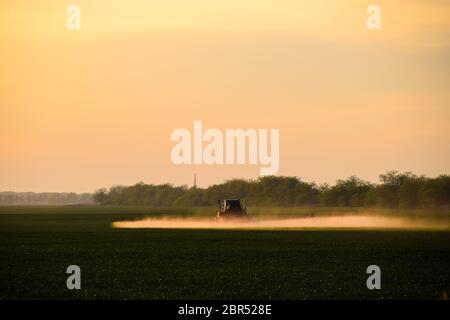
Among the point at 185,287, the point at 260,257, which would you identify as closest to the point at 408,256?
the point at 260,257

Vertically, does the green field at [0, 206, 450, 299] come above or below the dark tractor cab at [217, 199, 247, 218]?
below

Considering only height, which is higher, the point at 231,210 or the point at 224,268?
the point at 231,210

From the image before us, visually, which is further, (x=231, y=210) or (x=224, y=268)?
(x=231, y=210)

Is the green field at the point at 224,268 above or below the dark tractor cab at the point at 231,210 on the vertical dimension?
below

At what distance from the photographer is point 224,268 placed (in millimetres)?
36719

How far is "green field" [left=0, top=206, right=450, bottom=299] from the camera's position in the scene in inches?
1121

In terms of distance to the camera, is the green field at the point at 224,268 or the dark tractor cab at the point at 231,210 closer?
the green field at the point at 224,268

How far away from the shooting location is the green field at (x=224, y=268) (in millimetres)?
28484

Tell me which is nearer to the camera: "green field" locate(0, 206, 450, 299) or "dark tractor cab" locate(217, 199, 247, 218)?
"green field" locate(0, 206, 450, 299)
